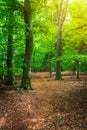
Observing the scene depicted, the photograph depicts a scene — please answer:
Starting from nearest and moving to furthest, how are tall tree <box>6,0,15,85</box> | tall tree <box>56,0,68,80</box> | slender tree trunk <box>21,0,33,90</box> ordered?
1. tall tree <box>6,0,15,85</box>
2. slender tree trunk <box>21,0,33,90</box>
3. tall tree <box>56,0,68,80</box>

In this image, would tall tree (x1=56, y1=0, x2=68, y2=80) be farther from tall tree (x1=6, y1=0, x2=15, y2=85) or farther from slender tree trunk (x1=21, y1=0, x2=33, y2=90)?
slender tree trunk (x1=21, y1=0, x2=33, y2=90)

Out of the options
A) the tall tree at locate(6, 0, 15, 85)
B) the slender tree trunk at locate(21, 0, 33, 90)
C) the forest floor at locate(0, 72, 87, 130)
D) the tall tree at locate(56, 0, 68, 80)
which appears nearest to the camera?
the forest floor at locate(0, 72, 87, 130)

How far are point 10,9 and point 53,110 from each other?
7.32 metres

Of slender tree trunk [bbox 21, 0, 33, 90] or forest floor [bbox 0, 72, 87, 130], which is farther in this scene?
slender tree trunk [bbox 21, 0, 33, 90]

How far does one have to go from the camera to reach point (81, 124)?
7.73 meters

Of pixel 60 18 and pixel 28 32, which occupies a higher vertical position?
pixel 60 18

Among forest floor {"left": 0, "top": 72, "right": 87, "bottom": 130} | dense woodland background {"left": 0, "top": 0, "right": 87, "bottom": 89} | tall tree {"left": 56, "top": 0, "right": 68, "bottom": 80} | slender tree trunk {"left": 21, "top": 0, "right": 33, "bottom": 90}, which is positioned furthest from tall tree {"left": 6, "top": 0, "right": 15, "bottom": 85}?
tall tree {"left": 56, "top": 0, "right": 68, "bottom": 80}

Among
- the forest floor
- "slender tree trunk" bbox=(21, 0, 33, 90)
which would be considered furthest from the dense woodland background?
the forest floor

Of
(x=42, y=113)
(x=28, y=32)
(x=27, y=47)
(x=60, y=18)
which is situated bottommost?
(x=42, y=113)

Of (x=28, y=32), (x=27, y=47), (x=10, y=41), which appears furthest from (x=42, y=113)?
(x=10, y=41)

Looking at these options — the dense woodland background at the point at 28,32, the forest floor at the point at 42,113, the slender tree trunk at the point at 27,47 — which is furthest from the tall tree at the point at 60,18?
the forest floor at the point at 42,113

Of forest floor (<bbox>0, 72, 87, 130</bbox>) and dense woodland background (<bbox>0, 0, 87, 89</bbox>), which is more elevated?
dense woodland background (<bbox>0, 0, 87, 89</bbox>)

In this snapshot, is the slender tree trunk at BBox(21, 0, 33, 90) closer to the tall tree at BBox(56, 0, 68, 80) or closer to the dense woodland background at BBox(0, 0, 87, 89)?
the dense woodland background at BBox(0, 0, 87, 89)

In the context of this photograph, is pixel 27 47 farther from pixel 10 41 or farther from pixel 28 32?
pixel 10 41
